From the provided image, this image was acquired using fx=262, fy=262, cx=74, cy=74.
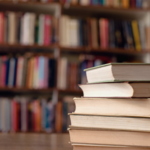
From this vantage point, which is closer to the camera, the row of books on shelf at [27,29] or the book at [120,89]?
the book at [120,89]

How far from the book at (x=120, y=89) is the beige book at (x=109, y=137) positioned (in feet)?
0.25

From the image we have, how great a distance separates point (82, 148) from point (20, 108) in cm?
182

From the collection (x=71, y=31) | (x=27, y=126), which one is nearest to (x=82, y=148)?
(x=27, y=126)

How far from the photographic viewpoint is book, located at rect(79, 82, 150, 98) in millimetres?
528

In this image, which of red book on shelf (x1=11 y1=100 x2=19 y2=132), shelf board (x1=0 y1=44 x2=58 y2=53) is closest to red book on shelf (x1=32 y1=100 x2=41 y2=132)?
red book on shelf (x1=11 y1=100 x2=19 y2=132)

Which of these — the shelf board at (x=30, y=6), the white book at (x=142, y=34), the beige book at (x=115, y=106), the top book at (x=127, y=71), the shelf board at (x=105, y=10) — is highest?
the shelf board at (x=30, y=6)

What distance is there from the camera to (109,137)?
1.76 feet

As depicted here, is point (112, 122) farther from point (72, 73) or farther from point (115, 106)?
point (72, 73)

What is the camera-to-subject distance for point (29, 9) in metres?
2.57

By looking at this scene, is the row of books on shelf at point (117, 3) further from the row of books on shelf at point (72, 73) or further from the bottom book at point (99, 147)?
the bottom book at point (99, 147)

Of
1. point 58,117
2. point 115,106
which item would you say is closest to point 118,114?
point 115,106

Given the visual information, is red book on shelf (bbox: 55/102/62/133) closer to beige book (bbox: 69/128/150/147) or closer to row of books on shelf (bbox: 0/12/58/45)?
row of books on shelf (bbox: 0/12/58/45)

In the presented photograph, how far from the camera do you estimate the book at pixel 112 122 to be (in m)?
0.52

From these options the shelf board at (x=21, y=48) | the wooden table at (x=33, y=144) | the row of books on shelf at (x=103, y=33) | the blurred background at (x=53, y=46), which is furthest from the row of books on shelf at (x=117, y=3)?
the wooden table at (x=33, y=144)
